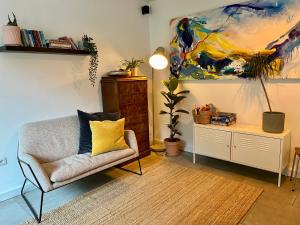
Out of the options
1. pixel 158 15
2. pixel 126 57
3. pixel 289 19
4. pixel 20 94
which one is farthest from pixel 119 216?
pixel 158 15

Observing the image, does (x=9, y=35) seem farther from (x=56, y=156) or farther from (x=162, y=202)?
(x=162, y=202)

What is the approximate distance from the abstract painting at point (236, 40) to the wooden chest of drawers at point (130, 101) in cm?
75

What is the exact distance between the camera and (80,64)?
10.1 ft

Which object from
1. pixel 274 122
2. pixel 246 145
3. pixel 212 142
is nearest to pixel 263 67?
pixel 274 122

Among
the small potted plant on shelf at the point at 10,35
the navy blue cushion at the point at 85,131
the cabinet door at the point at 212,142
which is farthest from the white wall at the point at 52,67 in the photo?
the cabinet door at the point at 212,142

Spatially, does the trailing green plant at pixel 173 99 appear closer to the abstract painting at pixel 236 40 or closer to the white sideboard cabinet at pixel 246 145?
the abstract painting at pixel 236 40

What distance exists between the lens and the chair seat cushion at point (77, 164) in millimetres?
2171

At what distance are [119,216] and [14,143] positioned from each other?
57.4 inches

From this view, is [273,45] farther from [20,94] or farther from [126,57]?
[20,94]

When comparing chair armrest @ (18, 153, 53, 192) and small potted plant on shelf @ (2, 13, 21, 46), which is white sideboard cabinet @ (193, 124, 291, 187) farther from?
small potted plant on shelf @ (2, 13, 21, 46)

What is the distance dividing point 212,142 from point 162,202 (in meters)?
1.13

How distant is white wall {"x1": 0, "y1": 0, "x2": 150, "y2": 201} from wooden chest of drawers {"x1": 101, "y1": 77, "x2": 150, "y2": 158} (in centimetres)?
22

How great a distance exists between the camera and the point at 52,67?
9.17 ft

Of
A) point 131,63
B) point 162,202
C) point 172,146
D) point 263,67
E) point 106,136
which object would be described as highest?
point 131,63
